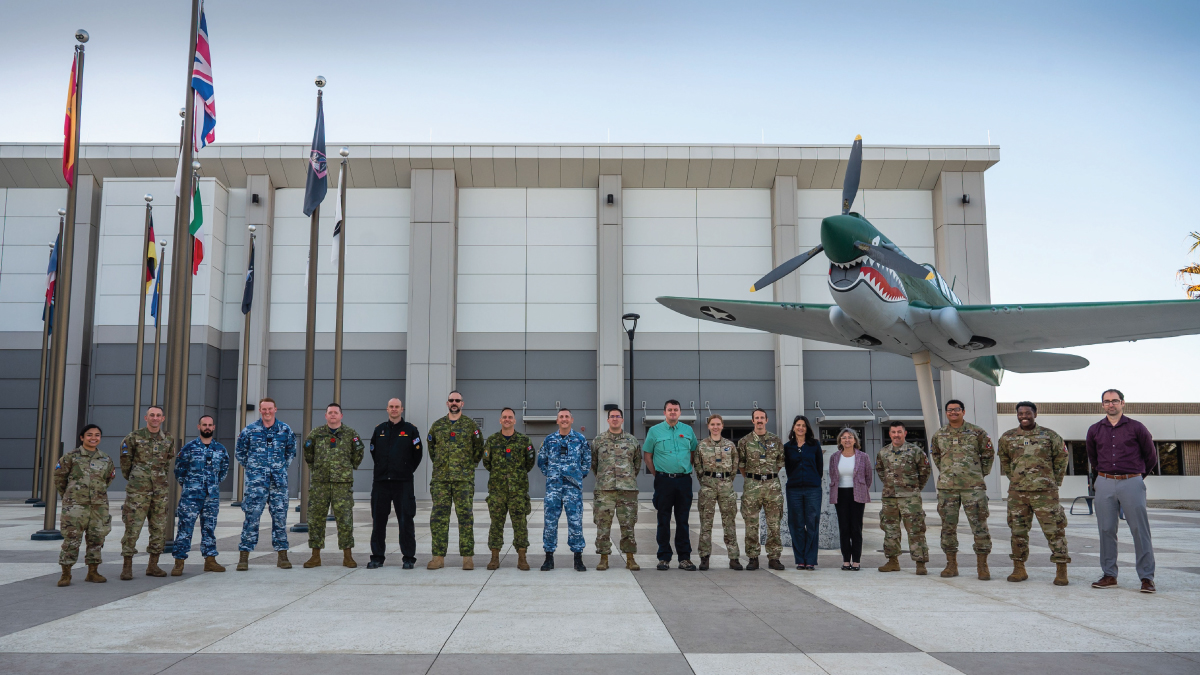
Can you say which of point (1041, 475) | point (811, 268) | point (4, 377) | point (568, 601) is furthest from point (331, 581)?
point (4, 377)

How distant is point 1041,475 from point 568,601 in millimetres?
5081

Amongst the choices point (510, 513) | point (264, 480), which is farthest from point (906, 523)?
point (264, 480)

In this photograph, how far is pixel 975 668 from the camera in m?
4.62

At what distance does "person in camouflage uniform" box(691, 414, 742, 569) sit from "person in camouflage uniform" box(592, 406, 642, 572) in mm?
753

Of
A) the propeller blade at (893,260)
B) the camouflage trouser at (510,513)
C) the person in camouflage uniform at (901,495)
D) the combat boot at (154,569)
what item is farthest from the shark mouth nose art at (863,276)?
the combat boot at (154,569)

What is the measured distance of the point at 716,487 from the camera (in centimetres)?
897

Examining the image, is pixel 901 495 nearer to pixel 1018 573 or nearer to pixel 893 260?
pixel 1018 573

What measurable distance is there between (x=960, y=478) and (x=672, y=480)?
311 centimetres

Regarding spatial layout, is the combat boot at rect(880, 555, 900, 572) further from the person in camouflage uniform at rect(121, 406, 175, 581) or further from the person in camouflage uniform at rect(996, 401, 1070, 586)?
the person in camouflage uniform at rect(121, 406, 175, 581)

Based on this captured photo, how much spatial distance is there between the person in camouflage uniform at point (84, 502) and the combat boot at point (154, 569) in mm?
487

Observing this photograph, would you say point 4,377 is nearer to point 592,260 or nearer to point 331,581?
point 592,260

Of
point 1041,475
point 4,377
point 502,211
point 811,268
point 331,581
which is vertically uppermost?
point 502,211

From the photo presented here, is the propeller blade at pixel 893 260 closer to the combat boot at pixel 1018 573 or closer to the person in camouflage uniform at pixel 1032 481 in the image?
the person in camouflage uniform at pixel 1032 481

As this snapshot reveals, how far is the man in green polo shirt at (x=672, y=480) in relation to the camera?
29.3 ft
